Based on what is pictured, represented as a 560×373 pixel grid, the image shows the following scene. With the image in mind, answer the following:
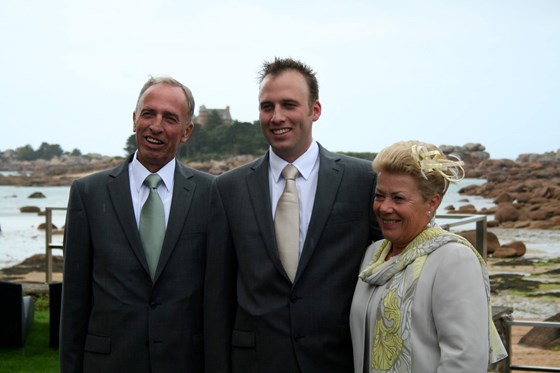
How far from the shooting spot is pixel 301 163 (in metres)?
3.07

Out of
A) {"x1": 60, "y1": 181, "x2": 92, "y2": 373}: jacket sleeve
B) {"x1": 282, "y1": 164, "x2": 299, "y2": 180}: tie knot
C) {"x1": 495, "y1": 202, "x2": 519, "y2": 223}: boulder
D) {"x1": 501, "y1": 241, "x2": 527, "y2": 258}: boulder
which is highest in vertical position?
{"x1": 282, "y1": 164, "x2": 299, "y2": 180}: tie knot

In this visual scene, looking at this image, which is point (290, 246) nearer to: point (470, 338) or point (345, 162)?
point (345, 162)

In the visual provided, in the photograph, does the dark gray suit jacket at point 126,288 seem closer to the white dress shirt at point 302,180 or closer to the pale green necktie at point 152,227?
the pale green necktie at point 152,227

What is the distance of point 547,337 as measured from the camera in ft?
23.2

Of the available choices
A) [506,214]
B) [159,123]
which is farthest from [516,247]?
[159,123]

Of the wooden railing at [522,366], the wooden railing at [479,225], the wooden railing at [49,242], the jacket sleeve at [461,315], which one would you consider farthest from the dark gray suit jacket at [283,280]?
the wooden railing at [49,242]

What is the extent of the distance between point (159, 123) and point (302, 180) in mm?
642

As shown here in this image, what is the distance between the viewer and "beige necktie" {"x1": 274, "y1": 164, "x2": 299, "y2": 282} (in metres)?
2.95

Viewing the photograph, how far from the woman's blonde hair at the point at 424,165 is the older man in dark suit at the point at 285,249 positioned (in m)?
0.47

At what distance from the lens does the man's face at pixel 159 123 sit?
3.21 metres

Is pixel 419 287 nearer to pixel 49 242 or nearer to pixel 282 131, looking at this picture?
pixel 282 131

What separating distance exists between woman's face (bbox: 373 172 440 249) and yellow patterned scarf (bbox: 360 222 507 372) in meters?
0.04

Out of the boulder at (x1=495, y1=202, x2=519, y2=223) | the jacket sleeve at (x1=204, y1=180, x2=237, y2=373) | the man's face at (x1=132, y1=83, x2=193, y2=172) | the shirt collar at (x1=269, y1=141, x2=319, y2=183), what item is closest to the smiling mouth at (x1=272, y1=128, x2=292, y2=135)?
the shirt collar at (x1=269, y1=141, x2=319, y2=183)

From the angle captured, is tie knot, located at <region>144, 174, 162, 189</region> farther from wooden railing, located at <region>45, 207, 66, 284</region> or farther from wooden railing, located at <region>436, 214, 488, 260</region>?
wooden railing, located at <region>45, 207, 66, 284</region>
